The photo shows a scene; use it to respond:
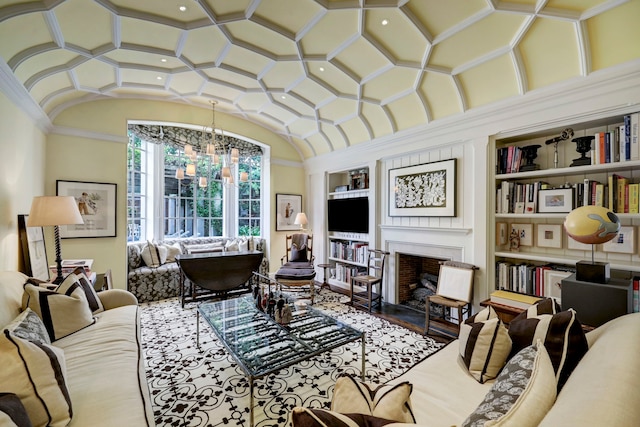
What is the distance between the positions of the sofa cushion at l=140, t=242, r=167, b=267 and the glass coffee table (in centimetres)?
207

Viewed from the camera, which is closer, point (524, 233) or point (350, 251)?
point (524, 233)

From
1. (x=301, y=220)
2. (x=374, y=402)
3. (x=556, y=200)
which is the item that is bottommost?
(x=374, y=402)

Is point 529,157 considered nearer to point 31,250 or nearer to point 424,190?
point 424,190

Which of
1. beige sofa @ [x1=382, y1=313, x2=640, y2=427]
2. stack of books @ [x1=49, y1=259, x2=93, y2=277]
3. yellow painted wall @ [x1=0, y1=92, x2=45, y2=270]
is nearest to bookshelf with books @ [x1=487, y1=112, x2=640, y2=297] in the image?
beige sofa @ [x1=382, y1=313, x2=640, y2=427]

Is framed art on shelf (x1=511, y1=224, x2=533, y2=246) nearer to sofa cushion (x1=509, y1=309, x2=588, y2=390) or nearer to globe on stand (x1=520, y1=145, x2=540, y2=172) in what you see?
globe on stand (x1=520, y1=145, x2=540, y2=172)

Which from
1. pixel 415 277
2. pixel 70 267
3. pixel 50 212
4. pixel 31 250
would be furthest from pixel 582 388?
pixel 70 267

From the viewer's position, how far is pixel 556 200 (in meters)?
2.41

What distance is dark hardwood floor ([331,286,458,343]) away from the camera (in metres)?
2.84

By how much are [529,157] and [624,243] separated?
3.26ft

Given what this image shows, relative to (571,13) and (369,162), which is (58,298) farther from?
(571,13)

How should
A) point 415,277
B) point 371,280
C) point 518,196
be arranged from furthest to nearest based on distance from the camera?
point 415,277 → point 371,280 → point 518,196

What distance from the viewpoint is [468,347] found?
1443 millimetres

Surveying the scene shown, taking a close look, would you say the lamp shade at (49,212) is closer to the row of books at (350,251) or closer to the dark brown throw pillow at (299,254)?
the dark brown throw pillow at (299,254)

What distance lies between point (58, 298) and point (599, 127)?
4452 mm
